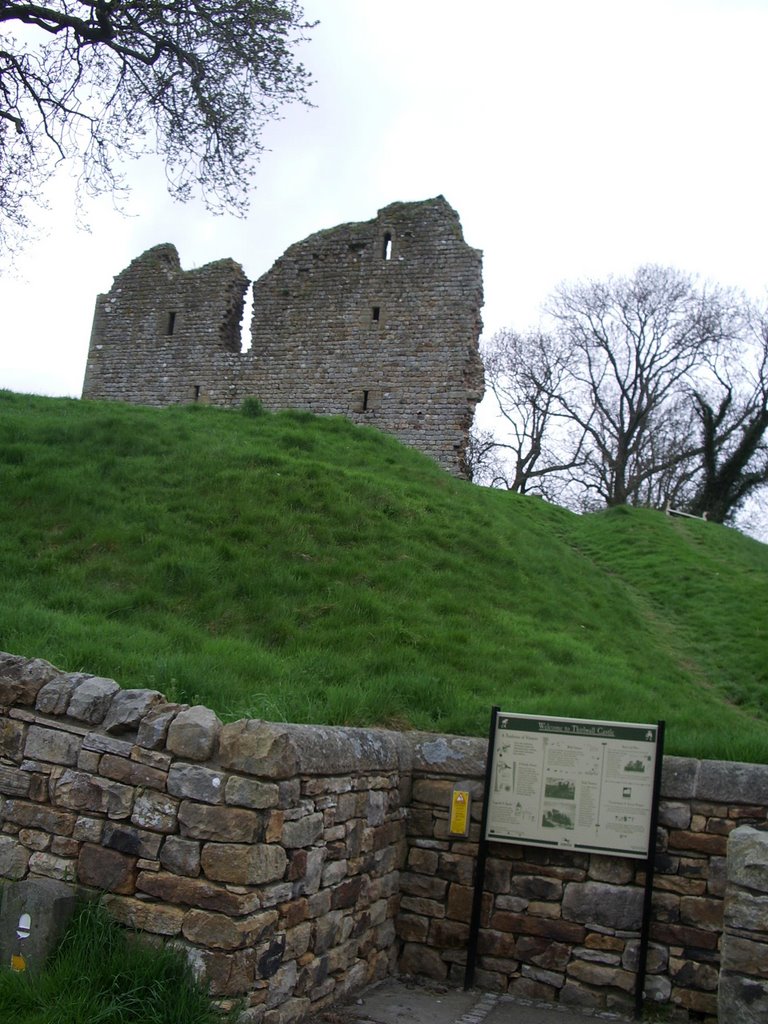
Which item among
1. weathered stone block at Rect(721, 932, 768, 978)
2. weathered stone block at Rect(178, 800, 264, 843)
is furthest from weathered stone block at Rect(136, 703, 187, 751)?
weathered stone block at Rect(721, 932, 768, 978)

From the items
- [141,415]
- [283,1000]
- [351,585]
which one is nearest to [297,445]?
[141,415]

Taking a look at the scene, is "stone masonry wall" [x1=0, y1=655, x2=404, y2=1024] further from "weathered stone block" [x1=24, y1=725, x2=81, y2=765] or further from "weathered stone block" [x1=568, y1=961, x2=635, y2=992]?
"weathered stone block" [x1=568, y1=961, x2=635, y2=992]

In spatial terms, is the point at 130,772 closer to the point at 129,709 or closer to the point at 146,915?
the point at 129,709

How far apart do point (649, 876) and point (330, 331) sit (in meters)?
19.2

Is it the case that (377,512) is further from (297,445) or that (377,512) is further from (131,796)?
(131,796)

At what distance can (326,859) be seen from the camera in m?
5.41

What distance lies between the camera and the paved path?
5.51 meters

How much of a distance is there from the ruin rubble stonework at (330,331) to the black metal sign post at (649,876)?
52.9ft

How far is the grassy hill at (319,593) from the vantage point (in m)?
7.31

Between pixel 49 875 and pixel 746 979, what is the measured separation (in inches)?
149

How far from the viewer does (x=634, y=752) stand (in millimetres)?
6078

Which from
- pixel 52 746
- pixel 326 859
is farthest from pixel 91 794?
pixel 326 859

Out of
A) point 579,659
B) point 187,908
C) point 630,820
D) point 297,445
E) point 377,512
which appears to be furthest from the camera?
point 297,445

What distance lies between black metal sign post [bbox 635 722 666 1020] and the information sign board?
0.06 metres
